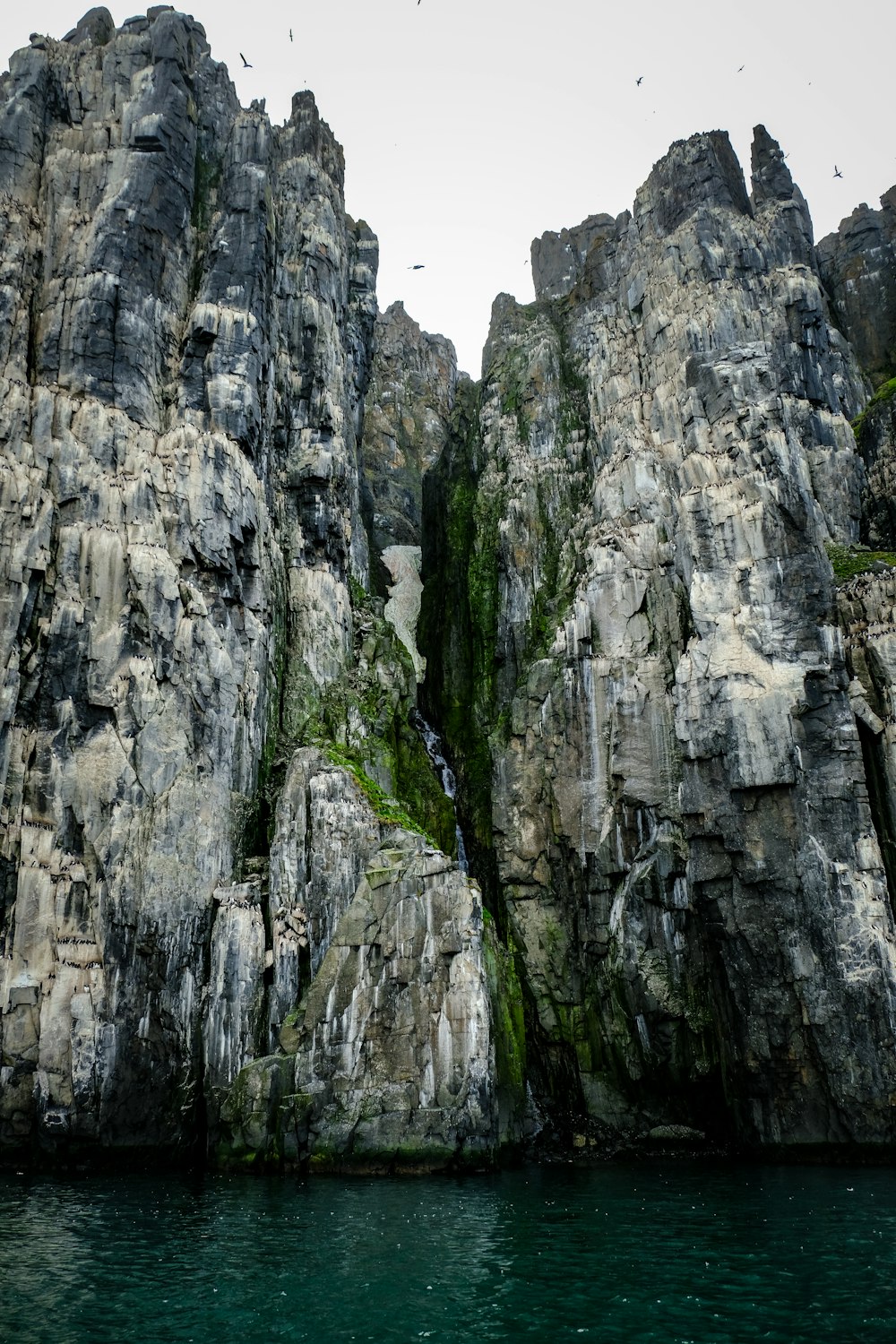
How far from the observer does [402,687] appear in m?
61.2

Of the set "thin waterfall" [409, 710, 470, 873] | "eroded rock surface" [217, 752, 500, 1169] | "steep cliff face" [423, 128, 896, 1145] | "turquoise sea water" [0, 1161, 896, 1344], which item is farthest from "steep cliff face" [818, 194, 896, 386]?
"turquoise sea water" [0, 1161, 896, 1344]

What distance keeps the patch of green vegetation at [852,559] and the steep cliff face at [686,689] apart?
1.32 meters

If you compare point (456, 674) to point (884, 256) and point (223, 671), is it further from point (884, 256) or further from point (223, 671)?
point (884, 256)

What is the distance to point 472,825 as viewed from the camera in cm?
6112

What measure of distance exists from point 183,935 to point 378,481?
53962mm

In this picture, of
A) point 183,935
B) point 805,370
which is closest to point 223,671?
point 183,935

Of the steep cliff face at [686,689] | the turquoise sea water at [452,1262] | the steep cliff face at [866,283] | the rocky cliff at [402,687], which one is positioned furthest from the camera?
the steep cliff face at [866,283]

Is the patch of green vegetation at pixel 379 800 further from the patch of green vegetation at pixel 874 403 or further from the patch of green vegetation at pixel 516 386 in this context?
the patch of green vegetation at pixel 874 403

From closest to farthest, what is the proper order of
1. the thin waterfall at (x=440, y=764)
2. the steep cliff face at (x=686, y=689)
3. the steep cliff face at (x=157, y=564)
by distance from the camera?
the steep cliff face at (x=157, y=564) < the steep cliff face at (x=686, y=689) < the thin waterfall at (x=440, y=764)

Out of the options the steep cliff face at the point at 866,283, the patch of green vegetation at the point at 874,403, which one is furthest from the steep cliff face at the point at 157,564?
the steep cliff face at the point at 866,283

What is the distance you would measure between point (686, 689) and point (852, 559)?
39.9 feet

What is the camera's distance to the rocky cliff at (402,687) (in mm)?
41688

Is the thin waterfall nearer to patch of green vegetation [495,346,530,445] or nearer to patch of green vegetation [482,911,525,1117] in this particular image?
patch of green vegetation [482,911,525,1117]

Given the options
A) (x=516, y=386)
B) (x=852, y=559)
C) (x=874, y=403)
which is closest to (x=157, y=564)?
(x=516, y=386)
